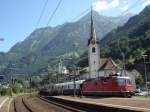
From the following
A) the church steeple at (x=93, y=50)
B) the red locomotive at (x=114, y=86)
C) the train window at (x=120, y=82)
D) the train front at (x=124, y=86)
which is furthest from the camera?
the church steeple at (x=93, y=50)

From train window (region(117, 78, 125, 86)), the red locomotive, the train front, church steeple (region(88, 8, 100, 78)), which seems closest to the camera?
the train front

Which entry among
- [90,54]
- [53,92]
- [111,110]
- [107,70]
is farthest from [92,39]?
[111,110]

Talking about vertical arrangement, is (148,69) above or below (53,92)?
above

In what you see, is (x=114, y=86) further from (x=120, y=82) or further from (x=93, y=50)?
(x=93, y=50)

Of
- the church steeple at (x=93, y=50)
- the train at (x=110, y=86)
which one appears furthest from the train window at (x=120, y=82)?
the church steeple at (x=93, y=50)

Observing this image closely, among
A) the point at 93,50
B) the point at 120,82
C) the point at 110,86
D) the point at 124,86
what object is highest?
the point at 93,50

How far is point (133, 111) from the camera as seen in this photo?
25.3 m

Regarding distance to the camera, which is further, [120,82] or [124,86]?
[120,82]

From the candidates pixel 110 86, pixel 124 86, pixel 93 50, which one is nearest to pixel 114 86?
pixel 110 86

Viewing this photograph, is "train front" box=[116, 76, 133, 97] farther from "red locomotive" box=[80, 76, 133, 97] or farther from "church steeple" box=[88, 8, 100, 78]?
"church steeple" box=[88, 8, 100, 78]

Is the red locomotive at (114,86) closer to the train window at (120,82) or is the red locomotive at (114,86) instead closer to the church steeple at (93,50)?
the train window at (120,82)

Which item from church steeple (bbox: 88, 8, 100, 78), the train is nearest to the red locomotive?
the train

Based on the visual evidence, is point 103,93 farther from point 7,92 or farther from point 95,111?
point 7,92

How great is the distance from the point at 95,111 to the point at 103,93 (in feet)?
97.2
